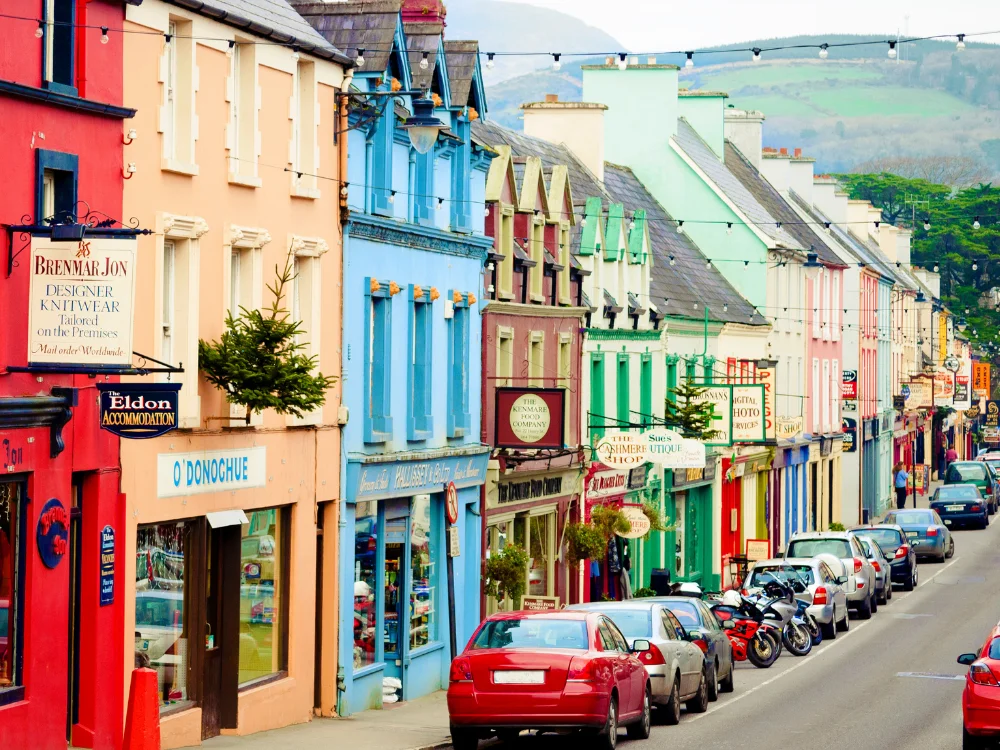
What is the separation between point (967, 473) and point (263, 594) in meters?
57.9

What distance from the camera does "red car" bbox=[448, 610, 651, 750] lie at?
63.5ft

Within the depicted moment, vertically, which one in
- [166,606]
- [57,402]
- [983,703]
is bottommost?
[983,703]

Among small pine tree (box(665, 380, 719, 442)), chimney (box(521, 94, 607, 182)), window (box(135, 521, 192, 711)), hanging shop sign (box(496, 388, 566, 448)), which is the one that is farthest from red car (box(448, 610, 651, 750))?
chimney (box(521, 94, 607, 182))

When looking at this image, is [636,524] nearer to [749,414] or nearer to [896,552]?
[749,414]

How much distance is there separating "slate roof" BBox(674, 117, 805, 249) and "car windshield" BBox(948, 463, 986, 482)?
21.5 m

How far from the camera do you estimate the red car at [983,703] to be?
62.8 feet

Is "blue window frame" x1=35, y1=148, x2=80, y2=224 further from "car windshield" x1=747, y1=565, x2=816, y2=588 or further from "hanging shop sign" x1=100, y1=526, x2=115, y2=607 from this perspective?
"car windshield" x1=747, y1=565, x2=816, y2=588

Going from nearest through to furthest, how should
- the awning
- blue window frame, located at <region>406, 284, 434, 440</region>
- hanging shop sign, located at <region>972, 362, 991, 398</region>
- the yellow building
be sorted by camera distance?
the yellow building → the awning → blue window frame, located at <region>406, 284, 434, 440</region> → hanging shop sign, located at <region>972, 362, 991, 398</region>

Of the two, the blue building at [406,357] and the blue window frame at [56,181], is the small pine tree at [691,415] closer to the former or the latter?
the blue building at [406,357]

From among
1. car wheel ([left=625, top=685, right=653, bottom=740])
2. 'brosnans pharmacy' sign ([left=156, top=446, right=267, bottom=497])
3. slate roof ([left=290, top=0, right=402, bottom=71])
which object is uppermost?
slate roof ([left=290, top=0, right=402, bottom=71])

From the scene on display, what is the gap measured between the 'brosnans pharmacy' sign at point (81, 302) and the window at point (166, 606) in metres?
3.11

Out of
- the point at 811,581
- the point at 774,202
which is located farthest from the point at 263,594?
the point at 774,202

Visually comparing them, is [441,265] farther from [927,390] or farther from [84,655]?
[927,390]

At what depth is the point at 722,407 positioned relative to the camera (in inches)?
1642
